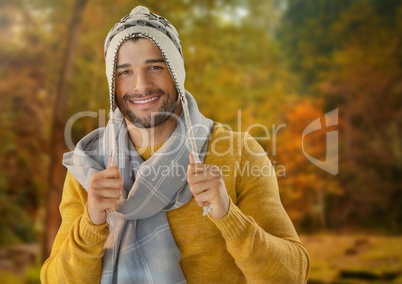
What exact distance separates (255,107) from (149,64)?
5.02 feet

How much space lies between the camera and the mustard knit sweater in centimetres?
106

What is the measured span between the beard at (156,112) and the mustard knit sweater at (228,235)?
0.27 ft

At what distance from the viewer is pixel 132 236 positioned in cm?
117

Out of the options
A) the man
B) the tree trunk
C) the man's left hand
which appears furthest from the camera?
the tree trunk

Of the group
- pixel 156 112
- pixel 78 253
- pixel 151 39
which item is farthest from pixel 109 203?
pixel 151 39

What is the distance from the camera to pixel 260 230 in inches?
41.9

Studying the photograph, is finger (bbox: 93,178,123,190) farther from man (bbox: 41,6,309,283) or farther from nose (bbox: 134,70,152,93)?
nose (bbox: 134,70,152,93)

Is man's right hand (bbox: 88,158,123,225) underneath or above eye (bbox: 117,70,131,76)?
underneath

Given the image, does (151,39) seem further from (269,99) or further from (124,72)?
(269,99)

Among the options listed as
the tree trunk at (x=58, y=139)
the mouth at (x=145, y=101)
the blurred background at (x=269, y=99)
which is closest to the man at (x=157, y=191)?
the mouth at (x=145, y=101)

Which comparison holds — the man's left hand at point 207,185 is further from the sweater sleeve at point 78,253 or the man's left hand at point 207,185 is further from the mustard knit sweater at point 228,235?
the sweater sleeve at point 78,253

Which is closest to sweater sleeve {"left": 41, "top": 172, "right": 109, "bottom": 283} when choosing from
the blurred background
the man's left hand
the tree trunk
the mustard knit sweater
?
the mustard knit sweater

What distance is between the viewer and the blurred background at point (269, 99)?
2.56 m

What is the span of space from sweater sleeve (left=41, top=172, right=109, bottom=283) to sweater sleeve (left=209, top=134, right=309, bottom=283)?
25cm
